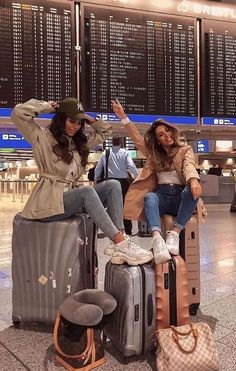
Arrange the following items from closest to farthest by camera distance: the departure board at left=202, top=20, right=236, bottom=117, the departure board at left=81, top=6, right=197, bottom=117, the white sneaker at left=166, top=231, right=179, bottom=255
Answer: the white sneaker at left=166, top=231, right=179, bottom=255 → the departure board at left=81, top=6, right=197, bottom=117 → the departure board at left=202, top=20, right=236, bottom=117

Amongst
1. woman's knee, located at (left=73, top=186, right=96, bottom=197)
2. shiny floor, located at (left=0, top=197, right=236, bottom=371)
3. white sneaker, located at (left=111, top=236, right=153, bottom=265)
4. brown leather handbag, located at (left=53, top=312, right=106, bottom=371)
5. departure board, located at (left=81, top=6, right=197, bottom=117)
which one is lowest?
shiny floor, located at (left=0, top=197, right=236, bottom=371)

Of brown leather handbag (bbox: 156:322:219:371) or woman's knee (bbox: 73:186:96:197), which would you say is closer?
brown leather handbag (bbox: 156:322:219:371)

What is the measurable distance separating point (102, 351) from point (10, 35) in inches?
143

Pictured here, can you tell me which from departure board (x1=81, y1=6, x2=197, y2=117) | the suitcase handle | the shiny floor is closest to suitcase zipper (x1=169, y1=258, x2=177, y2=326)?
the suitcase handle

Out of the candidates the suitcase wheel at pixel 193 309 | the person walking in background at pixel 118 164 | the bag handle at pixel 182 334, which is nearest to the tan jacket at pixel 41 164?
the bag handle at pixel 182 334

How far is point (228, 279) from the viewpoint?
343 cm

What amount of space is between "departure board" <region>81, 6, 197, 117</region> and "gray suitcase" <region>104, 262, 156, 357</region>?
3.00 m

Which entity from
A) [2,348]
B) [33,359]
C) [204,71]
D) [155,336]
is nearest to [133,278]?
[155,336]

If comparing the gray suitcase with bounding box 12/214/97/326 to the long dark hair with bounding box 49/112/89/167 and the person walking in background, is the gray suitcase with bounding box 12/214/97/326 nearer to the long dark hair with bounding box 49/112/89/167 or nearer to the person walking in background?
the long dark hair with bounding box 49/112/89/167

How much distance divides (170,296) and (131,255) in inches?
11.6

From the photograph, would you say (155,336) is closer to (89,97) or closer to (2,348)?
(2,348)

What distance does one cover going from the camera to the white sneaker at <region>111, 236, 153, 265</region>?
2076mm

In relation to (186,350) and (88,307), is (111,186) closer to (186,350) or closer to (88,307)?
(88,307)

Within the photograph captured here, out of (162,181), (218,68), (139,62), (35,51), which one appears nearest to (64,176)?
(162,181)
